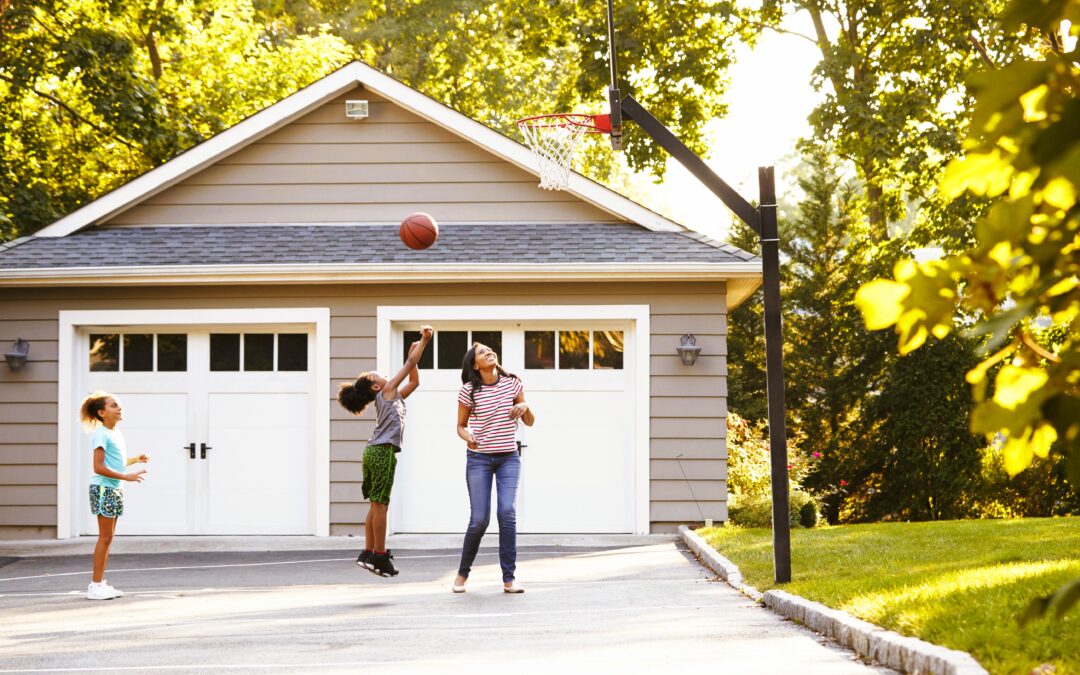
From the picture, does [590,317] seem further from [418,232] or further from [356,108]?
[356,108]

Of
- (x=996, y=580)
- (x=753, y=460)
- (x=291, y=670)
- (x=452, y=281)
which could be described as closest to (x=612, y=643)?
(x=291, y=670)

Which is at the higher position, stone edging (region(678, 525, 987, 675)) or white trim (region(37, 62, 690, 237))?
white trim (region(37, 62, 690, 237))

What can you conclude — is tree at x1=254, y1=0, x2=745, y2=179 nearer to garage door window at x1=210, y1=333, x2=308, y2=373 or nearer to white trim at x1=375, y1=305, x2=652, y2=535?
white trim at x1=375, y1=305, x2=652, y2=535

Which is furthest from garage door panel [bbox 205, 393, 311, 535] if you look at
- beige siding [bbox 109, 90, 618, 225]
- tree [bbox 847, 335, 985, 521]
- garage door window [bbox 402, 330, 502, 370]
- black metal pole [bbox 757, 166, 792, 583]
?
tree [bbox 847, 335, 985, 521]

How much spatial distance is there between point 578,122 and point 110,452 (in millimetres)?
4789

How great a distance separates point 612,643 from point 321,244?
8370 millimetres

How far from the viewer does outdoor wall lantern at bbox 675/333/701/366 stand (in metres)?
13.3

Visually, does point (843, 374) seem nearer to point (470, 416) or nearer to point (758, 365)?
point (758, 365)

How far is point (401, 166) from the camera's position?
14.6 meters

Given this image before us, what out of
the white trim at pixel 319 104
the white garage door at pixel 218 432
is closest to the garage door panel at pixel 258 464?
the white garage door at pixel 218 432

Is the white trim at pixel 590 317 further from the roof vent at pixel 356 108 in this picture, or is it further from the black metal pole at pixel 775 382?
the black metal pole at pixel 775 382

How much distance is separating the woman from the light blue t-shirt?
8.48 feet

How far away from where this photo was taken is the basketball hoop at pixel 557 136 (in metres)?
10.3

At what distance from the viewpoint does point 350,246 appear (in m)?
14.0
